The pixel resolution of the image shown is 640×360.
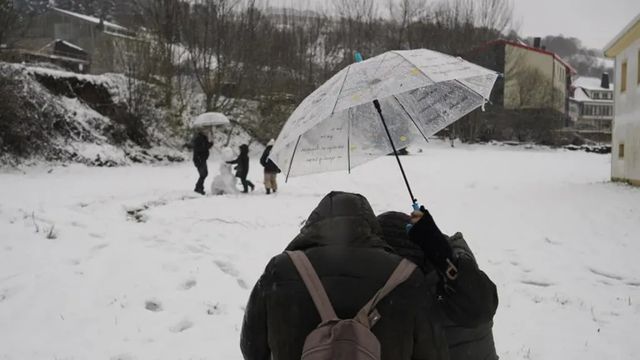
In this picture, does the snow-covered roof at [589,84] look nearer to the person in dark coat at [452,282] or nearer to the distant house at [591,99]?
the distant house at [591,99]

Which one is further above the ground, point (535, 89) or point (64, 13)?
point (64, 13)

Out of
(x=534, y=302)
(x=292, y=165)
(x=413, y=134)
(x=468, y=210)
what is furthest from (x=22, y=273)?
(x=468, y=210)

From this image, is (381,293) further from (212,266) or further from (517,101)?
(517,101)

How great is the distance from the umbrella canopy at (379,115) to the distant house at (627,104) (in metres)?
14.4

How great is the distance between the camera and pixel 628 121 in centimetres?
1677

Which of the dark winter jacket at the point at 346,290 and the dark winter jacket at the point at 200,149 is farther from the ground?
the dark winter jacket at the point at 200,149

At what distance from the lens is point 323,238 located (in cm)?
192

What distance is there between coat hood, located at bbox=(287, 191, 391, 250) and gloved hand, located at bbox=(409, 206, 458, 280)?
154 mm

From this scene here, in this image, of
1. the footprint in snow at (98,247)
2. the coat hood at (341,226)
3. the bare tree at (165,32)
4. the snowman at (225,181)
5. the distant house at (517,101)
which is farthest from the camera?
the distant house at (517,101)

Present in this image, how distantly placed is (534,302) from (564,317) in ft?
1.59

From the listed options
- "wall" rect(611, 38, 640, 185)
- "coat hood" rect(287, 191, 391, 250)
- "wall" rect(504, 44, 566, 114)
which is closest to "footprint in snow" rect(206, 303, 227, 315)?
"coat hood" rect(287, 191, 391, 250)

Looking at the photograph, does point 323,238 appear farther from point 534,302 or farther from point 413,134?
point 534,302

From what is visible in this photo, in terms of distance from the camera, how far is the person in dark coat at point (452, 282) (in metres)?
1.97

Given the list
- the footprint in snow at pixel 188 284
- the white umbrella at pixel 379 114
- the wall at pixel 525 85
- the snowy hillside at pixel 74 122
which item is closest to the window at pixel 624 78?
the white umbrella at pixel 379 114
